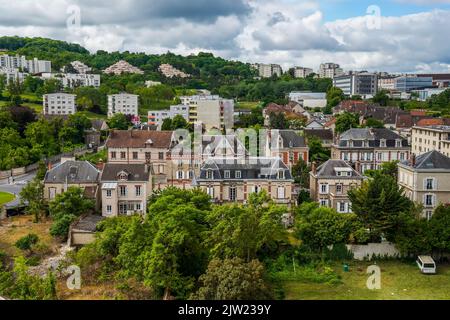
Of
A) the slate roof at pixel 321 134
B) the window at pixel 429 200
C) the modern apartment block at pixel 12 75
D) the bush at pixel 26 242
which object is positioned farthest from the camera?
the modern apartment block at pixel 12 75

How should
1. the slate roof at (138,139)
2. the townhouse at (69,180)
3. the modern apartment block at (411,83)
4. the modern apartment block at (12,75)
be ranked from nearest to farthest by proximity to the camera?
the townhouse at (69,180) → the slate roof at (138,139) → the modern apartment block at (12,75) → the modern apartment block at (411,83)

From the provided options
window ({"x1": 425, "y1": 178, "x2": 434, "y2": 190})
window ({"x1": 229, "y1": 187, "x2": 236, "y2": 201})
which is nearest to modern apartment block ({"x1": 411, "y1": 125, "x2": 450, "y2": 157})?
window ({"x1": 425, "y1": 178, "x2": 434, "y2": 190})

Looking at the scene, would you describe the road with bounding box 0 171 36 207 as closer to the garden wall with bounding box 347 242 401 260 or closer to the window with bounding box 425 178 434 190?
the garden wall with bounding box 347 242 401 260

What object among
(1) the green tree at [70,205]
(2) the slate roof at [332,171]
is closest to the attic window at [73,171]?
(1) the green tree at [70,205]

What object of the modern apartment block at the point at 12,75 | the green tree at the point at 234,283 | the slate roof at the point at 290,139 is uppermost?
the modern apartment block at the point at 12,75

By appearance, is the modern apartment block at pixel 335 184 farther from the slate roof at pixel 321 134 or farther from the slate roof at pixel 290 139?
the slate roof at pixel 321 134

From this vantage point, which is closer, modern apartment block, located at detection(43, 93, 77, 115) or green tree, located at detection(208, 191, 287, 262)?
green tree, located at detection(208, 191, 287, 262)
